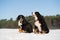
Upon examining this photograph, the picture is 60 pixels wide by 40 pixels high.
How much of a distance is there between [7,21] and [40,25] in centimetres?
547

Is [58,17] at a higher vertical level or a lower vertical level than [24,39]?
higher

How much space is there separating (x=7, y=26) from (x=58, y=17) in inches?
149

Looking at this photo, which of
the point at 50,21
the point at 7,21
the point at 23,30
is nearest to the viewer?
the point at 23,30

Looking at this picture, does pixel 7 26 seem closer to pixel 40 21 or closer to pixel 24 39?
pixel 40 21

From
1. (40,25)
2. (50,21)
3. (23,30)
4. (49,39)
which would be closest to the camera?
(49,39)

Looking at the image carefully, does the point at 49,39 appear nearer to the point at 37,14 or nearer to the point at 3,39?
the point at 3,39

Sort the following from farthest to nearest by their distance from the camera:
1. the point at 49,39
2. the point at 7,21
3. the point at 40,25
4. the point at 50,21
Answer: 1. the point at 7,21
2. the point at 50,21
3. the point at 40,25
4. the point at 49,39

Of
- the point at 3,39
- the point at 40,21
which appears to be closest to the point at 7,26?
the point at 40,21

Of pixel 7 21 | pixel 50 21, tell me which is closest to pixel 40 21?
pixel 50 21

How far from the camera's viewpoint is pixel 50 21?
40.7ft

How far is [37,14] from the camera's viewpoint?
8414 mm

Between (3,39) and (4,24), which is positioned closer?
(3,39)

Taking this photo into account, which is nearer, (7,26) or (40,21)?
(40,21)

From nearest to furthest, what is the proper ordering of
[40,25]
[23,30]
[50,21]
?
[40,25]
[23,30]
[50,21]
